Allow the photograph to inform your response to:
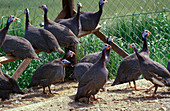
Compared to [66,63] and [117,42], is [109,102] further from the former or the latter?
[117,42]

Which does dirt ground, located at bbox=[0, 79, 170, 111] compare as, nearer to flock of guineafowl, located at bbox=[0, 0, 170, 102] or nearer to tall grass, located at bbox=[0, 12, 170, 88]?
flock of guineafowl, located at bbox=[0, 0, 170, 102]

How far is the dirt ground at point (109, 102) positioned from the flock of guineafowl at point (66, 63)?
165mm

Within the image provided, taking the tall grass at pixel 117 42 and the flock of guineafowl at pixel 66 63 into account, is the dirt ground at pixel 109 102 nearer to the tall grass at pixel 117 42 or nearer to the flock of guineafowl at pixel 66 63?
the flock of guineafowl at pixel 66 63

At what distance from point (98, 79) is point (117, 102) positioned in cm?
42

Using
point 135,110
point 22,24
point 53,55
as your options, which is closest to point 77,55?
point 53,55

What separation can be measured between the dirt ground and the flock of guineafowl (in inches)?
6.5

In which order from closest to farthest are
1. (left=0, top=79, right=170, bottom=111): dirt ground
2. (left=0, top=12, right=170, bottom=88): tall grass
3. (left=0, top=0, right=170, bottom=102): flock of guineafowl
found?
(left=0, top=79, right=170, bottom=111): dirt ground
(left=0, top=0, right=170, bottom=102): flock of guineafowl
(left=0, top=12, right=170, bottom=88): tall grass

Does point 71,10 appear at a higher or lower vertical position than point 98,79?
higher

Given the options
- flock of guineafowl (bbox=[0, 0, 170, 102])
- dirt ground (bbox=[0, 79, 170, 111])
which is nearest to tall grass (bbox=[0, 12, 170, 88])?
flock of guineafowl (bbox=[0, 0, 170, 102])

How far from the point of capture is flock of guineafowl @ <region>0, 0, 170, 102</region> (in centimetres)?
459

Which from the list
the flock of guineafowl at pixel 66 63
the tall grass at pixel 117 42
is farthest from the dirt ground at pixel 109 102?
the tall grass at pixel 117 42

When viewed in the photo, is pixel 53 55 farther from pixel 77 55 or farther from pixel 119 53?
pixel 119 53

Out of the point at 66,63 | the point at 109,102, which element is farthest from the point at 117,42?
the point at 109,102

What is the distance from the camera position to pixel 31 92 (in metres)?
6.13
